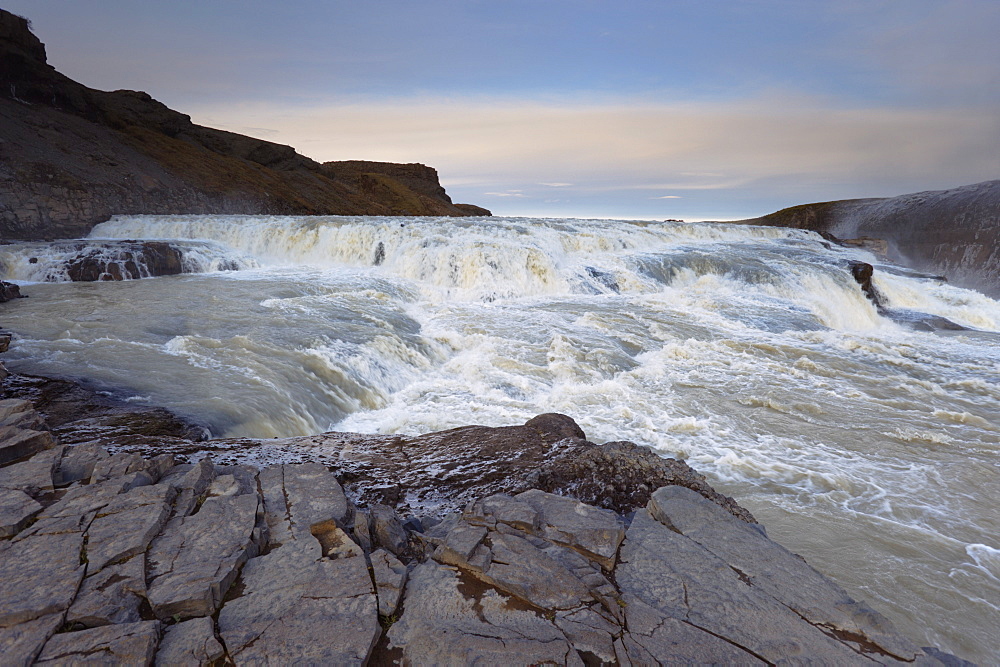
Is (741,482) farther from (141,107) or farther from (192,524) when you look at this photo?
(141,107)

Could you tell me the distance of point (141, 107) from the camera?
4006 centimetres

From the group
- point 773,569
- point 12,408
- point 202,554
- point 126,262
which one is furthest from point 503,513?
point 126,262

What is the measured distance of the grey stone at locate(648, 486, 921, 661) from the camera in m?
2.25

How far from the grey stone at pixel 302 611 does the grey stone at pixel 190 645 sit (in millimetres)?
49

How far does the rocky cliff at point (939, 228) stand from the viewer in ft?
72.6

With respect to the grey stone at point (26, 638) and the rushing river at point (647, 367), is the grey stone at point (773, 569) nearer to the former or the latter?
the rushing river at point (647, 367)

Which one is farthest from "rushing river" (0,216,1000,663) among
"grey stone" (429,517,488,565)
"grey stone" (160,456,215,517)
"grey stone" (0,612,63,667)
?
"grey stone" (0,612,63,667)

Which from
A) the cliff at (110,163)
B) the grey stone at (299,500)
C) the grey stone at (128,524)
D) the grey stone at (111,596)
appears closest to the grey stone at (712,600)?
the grey stone at (299,500)

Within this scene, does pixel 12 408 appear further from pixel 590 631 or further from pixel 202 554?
pixel 590 631

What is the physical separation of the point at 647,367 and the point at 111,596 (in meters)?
7.31

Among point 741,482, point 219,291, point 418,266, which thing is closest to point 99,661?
point 741,482

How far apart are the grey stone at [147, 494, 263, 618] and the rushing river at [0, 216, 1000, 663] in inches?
101

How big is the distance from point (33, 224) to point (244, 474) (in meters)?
24.7

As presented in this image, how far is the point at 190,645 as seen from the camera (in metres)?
1.98
